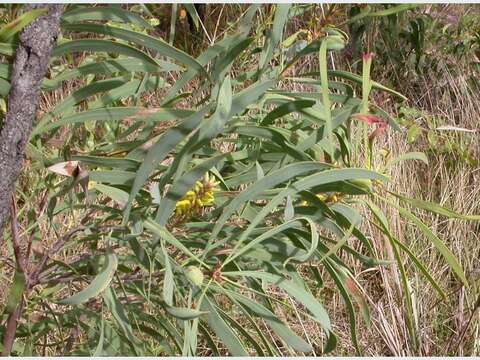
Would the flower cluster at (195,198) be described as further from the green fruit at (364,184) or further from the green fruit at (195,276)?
the green fruit at (364,184)

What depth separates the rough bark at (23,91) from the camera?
77cm

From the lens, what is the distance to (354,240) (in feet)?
7.55

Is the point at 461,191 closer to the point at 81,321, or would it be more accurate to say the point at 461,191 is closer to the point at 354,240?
the point at 354,240

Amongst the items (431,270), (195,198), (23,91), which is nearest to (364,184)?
(195,198)

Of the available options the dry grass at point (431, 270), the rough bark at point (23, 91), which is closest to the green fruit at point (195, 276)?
the rough bark at point (23, 91)

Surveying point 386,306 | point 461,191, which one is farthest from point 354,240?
point 461,191

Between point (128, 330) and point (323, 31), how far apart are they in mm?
446

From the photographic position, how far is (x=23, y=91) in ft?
2.55

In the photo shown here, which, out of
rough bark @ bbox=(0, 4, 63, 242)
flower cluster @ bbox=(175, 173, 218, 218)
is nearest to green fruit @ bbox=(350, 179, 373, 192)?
flower cluster @ bbox=(175, 173, 218, 218)

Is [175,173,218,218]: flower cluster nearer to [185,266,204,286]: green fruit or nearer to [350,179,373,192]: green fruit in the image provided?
[185,266,204,286]: green fruit

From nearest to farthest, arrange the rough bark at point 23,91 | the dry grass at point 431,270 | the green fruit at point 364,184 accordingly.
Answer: the rough bark at point 23,91
the green fruit at point 364,184
the dry grass at point 431,270

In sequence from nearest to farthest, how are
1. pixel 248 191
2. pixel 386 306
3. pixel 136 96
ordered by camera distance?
pixel 248 191, pixel 136 96, pixel 386 306

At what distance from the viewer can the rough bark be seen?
2.53 feet

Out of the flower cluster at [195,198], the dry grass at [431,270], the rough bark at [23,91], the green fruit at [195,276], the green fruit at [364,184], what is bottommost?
the dry grass at [431,270]
